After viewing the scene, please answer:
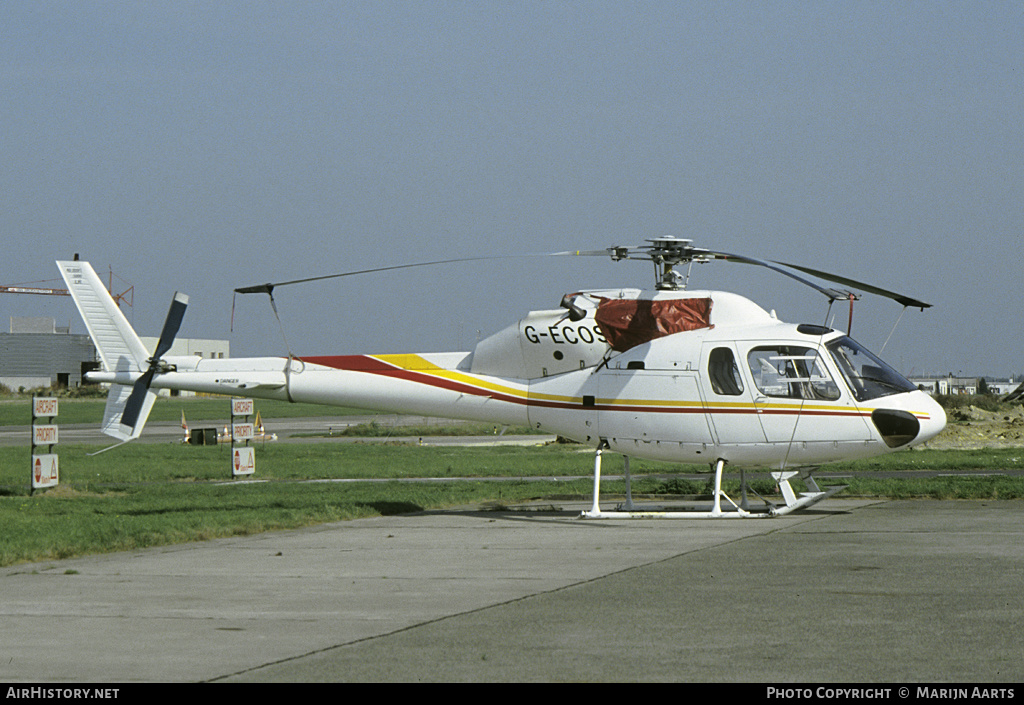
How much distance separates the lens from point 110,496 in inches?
982

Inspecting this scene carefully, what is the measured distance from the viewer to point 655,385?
63.8 feet

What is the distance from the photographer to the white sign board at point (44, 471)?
25.2 meters

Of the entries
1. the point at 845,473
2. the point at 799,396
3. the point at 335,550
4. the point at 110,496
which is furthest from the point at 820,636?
the point at 845,473

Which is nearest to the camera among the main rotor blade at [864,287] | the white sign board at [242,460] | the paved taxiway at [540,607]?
the paved taxiway at [540,607]

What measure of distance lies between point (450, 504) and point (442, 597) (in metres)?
11.1

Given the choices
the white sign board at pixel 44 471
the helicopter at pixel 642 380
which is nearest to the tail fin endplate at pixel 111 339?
the helicopter at pixel 642 380

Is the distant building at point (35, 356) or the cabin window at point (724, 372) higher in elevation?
the distant building at point (35, 356)

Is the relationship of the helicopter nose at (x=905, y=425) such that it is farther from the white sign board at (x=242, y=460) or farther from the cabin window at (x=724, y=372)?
the white sign board at (x=242, y=460)

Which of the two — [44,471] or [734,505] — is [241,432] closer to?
[44,471]

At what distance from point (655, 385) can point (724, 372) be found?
116cm

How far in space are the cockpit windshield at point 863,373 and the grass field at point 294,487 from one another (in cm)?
441

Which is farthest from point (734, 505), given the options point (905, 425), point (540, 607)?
point (540, 607)

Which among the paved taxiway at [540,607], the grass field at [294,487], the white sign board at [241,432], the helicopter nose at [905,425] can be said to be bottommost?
the grass field at [294,487]
